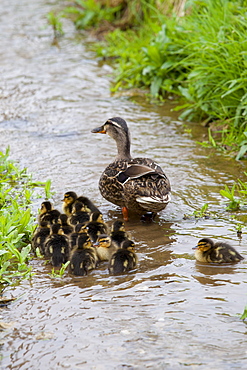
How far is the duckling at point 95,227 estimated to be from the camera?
5.61 meters

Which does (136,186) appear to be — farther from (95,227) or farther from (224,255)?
(224,255)

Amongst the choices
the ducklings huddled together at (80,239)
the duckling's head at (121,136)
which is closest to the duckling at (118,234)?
the ducklings huddled together at (80,239)

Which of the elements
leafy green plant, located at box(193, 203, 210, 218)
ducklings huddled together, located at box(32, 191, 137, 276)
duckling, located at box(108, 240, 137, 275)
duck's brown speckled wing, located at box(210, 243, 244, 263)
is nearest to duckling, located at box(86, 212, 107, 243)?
ducklings huddled together, located at box(32, 191, 137, 276)

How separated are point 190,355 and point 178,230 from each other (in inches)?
86.5

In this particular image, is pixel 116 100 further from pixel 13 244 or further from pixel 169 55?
pixel 13 244

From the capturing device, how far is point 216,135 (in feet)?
27.0

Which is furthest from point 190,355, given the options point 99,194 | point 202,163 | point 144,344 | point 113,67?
point 113,67

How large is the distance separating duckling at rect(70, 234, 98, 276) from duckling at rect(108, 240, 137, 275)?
7.1 inches

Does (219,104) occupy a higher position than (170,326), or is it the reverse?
(219,104)

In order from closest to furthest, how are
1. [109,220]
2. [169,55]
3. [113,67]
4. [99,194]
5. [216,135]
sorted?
[109,220] → [99,194] → [216,135] → [169,55] → [113,67]

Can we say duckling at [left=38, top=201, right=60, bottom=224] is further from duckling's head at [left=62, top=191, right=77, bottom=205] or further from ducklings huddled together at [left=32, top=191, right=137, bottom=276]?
duckling's head at [left=62, top=191, right=77, bottom=205]

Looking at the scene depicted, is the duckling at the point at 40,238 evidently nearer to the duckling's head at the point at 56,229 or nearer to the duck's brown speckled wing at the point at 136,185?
the duckling's head at the point at 56,229

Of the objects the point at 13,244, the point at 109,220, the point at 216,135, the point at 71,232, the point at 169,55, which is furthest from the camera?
the point at 169,55

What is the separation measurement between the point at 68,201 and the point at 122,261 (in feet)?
5.36
